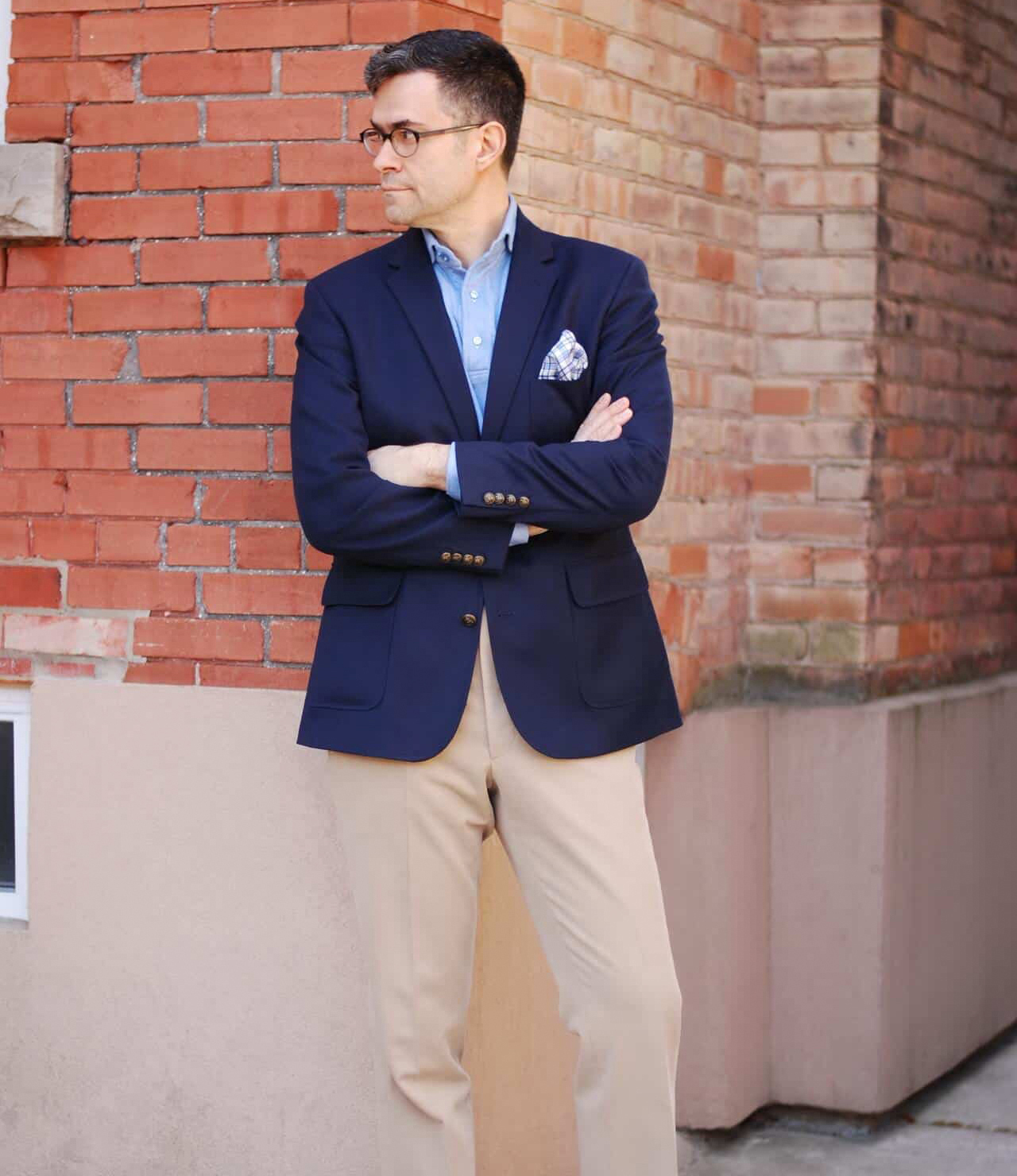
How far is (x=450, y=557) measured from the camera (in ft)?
9.98

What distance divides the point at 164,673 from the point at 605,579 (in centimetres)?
110

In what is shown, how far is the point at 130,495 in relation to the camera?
384cm

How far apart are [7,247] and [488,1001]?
1.81 m

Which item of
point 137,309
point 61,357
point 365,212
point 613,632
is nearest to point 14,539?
point 61,357

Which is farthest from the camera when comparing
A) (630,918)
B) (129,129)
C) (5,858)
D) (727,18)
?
(727,18)

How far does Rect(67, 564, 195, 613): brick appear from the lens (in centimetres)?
380

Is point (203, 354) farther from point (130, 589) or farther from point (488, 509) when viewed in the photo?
point (488, 509)

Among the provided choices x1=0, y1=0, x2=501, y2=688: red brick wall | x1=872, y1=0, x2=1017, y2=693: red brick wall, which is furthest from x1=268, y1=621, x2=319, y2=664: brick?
x1=872, y1=0, x2=1017, y2=693: red brick wall

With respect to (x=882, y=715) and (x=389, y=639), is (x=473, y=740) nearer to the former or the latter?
(x=389, y=639)

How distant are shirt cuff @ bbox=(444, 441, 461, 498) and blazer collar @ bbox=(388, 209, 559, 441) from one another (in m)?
0.09

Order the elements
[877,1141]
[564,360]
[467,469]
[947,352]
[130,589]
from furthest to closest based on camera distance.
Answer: [947,352] → [877,1141] → [130,589] → [564,360] → [467,469]

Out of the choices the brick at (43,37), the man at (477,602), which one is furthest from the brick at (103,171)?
the man at (477,602)

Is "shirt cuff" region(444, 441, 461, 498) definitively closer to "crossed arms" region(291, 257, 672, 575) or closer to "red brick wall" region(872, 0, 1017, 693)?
"crossed arms" region(291, 257, 672, 575)

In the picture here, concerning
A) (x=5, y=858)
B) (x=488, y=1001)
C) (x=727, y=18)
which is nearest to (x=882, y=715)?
(x=488, y=1001)
